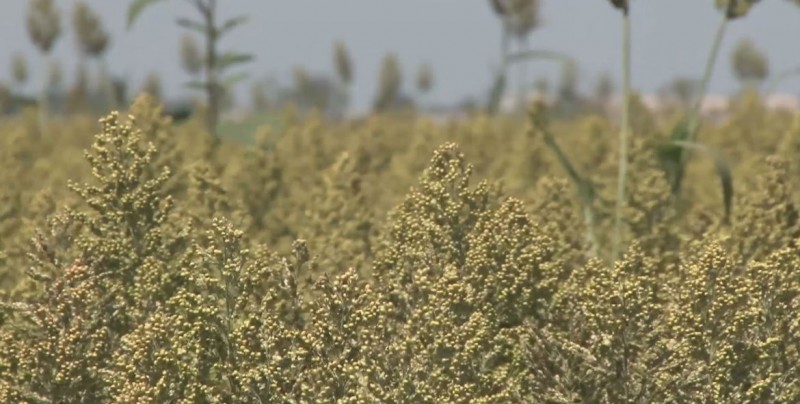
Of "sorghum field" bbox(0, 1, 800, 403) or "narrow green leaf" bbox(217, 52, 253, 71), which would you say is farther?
"narrow green leaf" bbox(217, 52, 253, 71)

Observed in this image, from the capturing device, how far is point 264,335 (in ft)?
12.5

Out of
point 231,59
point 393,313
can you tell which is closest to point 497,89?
point 231,59

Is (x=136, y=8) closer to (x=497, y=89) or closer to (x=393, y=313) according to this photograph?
(x=393, y=313)

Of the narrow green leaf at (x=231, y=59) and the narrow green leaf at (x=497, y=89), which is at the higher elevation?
the narrow green leaf at (x=231, y=59)

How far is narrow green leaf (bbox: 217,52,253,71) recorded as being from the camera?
28.1ft

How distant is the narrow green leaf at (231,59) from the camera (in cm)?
855

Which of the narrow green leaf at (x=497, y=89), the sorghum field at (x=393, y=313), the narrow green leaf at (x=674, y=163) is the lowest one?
the narrow green leaf at (x=497, y=89)

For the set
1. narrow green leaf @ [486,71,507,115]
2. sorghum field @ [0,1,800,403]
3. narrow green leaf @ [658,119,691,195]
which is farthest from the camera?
narrow green leaf @ [486,71,507,115]

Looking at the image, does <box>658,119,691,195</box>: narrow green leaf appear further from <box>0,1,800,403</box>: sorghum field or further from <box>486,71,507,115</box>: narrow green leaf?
<box>486,71,507,115</box>: narrow green leaf

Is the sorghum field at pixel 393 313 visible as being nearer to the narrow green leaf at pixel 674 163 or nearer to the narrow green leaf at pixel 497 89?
the narrow green leaf at pixel 674 163

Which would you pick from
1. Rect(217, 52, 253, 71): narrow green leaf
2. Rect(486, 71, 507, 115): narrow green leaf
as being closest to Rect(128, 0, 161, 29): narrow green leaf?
Rect(217, 52, 253, 71): narrow green leaf

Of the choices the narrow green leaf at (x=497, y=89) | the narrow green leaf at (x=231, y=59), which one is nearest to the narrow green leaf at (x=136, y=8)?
the narrow green leaf at (x=231, y=59)

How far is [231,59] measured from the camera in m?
8.57

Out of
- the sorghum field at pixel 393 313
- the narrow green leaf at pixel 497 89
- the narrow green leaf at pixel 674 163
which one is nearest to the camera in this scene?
the sorghum field at pixel 393 313
